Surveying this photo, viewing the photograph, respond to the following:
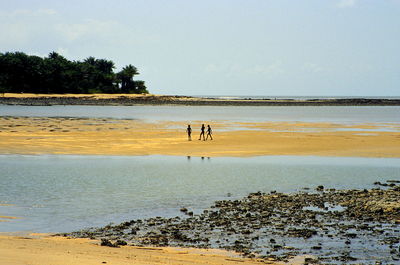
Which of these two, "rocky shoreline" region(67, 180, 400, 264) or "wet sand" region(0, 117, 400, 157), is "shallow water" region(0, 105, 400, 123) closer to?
"wet sand" region(0, 117, 400, 157)

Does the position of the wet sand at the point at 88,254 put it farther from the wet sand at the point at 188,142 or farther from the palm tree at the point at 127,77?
the palm tree at the point at 127,77

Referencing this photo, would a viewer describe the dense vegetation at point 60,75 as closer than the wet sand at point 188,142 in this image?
No

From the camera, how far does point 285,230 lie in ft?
58.3

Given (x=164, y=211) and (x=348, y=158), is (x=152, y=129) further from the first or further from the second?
(x=164, y=211)

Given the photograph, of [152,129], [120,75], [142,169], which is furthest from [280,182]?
[120,75]

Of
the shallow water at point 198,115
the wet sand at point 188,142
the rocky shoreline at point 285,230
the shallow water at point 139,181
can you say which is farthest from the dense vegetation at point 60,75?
the rocky shoreline at point 285,230

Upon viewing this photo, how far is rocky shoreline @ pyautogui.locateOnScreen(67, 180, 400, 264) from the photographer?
51.0 ft

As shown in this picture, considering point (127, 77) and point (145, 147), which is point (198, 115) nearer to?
point (145, 147)

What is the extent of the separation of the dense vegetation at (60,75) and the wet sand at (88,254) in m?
147

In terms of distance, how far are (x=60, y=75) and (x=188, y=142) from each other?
398 ft

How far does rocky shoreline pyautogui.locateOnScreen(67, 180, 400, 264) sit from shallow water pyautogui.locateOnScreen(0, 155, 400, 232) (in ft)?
4.90

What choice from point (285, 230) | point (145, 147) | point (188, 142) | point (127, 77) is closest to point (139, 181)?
point (285, 230)

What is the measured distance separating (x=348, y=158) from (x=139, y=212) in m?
22.5

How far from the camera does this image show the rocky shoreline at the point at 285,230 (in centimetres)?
1555
